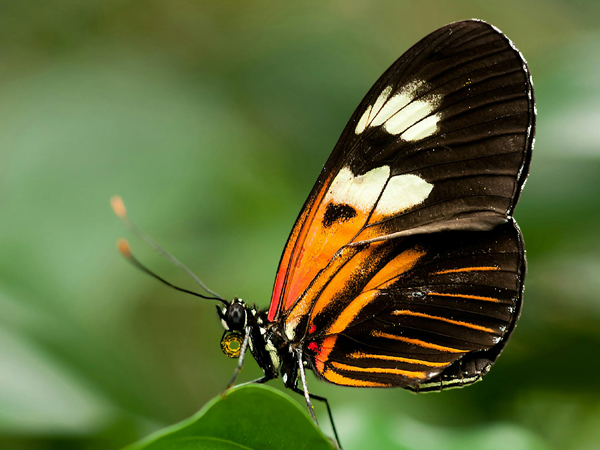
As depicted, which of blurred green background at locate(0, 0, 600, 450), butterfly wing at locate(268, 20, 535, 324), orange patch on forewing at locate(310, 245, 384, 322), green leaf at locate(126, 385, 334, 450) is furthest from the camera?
blurred green background at locate(0, 0, 600, 450)

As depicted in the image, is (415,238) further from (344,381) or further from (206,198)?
(206,198)

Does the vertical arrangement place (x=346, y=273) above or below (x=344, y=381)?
above

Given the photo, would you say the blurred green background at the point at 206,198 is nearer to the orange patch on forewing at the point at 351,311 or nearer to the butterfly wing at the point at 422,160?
the orange patch on forewing at the point at 351,311

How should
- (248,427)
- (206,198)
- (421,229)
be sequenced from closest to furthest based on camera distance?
(248,427) < (421,229) < (206,198)

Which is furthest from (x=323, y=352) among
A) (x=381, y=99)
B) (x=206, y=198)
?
(x=206, y=198)

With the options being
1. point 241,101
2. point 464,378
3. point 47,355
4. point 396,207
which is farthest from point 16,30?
point 464,378

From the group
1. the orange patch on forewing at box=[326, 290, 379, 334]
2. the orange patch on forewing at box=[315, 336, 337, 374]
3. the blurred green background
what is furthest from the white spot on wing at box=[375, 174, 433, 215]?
the blurred green background

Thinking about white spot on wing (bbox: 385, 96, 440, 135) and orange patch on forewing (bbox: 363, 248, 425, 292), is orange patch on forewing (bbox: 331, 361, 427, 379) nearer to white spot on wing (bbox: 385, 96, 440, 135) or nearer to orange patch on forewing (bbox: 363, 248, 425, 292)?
orange patch on forewing (bbox: 363, 248, 425, 292)

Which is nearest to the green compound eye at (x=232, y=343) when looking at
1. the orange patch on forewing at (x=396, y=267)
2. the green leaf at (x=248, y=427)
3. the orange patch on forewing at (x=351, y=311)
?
the orange patch on forewing at (x=351, y=311)
